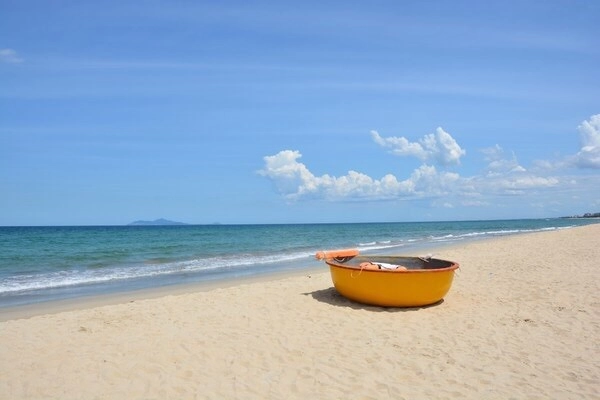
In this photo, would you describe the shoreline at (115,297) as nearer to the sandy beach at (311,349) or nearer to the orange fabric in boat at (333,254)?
the sandy beach at (311,349)

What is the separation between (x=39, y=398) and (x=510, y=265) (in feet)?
43.9

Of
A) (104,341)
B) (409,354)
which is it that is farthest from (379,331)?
(104,341)

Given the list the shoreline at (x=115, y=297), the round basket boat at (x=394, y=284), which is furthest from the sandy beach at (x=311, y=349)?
the shoreline at (x=115, y=297)

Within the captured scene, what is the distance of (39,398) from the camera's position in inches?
181

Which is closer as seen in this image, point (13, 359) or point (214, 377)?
point (214, 377)

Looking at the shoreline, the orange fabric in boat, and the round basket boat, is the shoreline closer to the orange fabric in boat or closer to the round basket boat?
the orange fabric in boat

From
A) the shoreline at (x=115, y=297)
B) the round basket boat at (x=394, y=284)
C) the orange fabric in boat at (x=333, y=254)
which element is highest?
the orange fabric in boat at (x=333, y=254)

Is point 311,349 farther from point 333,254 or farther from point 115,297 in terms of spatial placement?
point 115,297

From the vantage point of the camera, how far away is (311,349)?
6051 millimetres

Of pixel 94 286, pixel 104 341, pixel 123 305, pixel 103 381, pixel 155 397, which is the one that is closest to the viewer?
pixel 155 397

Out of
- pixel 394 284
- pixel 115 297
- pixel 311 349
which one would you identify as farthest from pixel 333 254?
pixel 115 297

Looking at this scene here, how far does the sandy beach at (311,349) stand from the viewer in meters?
4.80

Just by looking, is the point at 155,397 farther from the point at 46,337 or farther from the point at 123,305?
the point at 123,305

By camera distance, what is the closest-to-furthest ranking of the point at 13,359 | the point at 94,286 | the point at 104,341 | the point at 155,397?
the point at 155,397 → the point at 13,359 → the point at 104,341 → the point at 94,286
